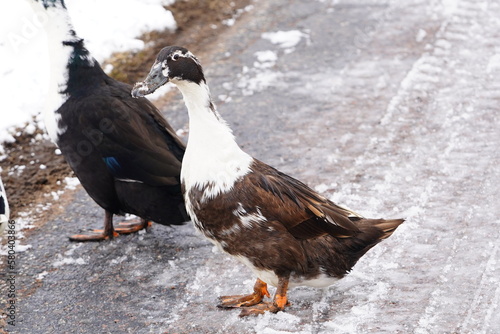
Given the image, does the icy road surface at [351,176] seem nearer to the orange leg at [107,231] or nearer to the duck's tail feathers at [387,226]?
the orange leg at [107,231]

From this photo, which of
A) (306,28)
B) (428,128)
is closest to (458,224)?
(428,128)

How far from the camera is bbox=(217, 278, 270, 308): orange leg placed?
15.9ft

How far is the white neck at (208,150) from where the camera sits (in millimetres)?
4582

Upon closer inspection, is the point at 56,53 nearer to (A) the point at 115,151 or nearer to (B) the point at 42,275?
(A) the point at 115,151

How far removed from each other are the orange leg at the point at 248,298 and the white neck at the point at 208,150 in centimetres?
74

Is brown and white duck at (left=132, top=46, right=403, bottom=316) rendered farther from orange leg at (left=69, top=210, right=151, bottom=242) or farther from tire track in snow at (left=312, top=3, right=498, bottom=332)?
orange leg at (left=69, top=210, right=151, bottom=242)

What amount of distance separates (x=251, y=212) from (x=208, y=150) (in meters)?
0.46

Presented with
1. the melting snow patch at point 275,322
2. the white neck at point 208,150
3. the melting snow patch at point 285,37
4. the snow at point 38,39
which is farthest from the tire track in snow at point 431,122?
the snow at point 38,39

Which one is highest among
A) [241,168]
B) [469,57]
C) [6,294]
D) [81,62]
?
[81,62]

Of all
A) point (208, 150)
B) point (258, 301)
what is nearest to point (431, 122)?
point (258, 301)

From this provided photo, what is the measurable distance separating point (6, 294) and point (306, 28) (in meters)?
5.16

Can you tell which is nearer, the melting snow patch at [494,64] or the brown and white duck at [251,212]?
the brown and white duck at [251,212]

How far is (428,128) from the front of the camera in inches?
270

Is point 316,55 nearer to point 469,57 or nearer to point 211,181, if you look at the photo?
point 469,57
